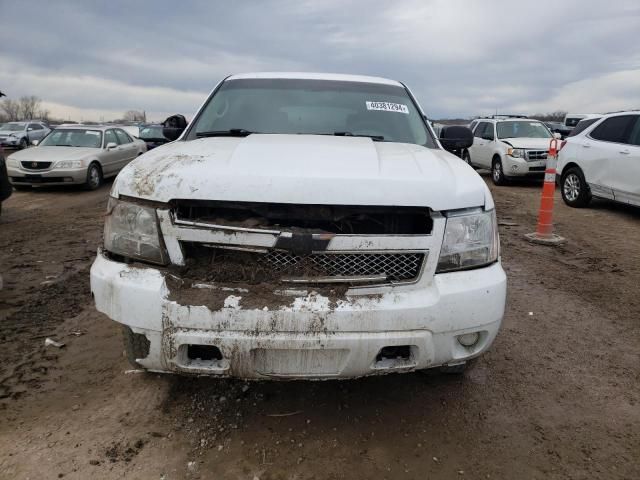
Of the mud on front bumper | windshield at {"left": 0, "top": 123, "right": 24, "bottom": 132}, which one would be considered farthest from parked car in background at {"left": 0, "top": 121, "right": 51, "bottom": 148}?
the mud on front bumper

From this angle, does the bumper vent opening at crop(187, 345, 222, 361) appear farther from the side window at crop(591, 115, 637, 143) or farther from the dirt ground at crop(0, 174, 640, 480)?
the side window at crop(591, 115, 637, 143)

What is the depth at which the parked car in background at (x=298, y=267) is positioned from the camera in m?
1.97

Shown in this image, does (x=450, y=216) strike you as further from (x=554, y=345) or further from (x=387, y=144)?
(x=554, y=345)

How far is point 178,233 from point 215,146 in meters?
0.71

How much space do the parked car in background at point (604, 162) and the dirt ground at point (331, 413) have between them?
4453 millimetres

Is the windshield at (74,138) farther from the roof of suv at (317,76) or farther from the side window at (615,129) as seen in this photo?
the side window at (615,129)

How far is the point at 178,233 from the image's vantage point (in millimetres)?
2102

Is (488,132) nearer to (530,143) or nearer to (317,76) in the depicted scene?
(530,143)

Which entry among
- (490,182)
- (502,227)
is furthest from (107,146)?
(490,182)

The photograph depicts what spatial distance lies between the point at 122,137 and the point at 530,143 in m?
10.7

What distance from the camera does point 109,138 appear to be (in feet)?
40.6

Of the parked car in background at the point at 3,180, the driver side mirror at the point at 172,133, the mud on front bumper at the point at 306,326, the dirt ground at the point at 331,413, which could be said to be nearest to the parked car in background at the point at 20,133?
the parked car in background at the point at 3,180

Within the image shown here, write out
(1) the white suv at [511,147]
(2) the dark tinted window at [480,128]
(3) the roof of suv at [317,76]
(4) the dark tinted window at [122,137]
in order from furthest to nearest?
1. (2) the dark tinted window at [480,128]
2. (4) the dark tinted window at [122,137]
3. (1) the white suv at [511,147]
4. (3) the roof of suv at [317,76]

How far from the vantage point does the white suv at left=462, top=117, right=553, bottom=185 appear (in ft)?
39.9
